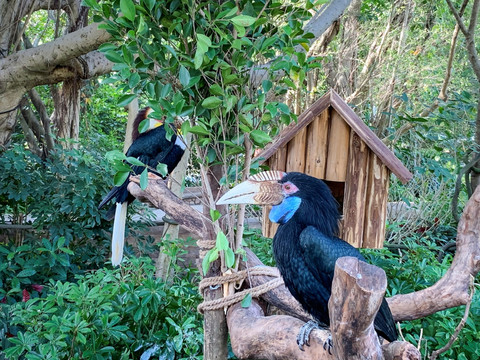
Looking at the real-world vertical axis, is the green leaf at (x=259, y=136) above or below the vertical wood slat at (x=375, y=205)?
above

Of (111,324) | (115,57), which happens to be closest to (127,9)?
(115,57)

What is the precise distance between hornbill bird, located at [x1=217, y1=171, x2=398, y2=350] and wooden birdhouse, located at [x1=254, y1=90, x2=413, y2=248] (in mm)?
518

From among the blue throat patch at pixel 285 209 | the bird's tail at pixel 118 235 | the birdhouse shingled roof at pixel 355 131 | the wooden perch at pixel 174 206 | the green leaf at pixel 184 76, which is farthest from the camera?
the bird's tail at pixel 118 235

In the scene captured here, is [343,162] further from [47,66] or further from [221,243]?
[47,66]

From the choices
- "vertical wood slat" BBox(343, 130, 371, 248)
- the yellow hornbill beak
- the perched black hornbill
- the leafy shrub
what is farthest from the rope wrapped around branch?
the perched black hornbill

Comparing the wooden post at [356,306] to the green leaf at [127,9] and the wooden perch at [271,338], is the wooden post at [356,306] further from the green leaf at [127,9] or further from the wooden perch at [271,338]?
the green leaf at [127,9]

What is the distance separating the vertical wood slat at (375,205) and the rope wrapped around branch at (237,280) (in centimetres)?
59

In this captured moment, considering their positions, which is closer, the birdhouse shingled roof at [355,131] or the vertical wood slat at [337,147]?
the birdhouse shingled roof at [355,131]

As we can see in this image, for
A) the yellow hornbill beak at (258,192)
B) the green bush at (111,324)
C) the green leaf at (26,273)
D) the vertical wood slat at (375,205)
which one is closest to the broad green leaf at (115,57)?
the yellow hornbill beak at (258,192)

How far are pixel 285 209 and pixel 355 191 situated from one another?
65cm

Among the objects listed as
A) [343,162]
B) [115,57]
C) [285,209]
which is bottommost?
[285,209]

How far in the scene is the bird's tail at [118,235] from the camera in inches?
104

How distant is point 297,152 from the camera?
2.07 meters

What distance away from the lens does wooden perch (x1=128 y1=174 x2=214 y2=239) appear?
5.60ft
